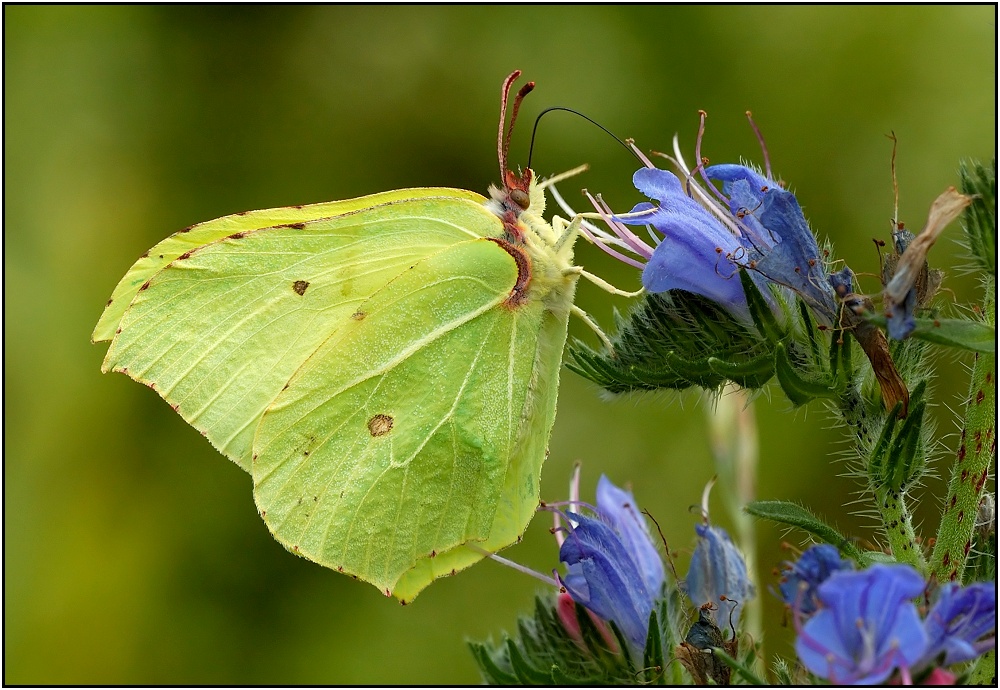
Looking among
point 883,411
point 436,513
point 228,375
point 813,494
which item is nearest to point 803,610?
point 883,411

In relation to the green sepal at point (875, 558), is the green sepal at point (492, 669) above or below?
below

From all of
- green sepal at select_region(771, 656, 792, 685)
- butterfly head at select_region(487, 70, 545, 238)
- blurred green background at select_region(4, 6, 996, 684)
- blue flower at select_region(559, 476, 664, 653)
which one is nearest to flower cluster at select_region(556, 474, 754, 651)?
blue flower at select_region(559, 476, 664, 653)

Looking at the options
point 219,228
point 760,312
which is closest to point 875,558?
point 760,312

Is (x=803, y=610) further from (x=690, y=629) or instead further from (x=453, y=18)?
(x=453, y=18)

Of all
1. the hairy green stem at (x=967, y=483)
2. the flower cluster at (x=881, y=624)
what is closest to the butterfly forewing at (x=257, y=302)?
the hairy green stem at (x=967, y=483)

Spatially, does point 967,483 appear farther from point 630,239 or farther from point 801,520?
point 630,239

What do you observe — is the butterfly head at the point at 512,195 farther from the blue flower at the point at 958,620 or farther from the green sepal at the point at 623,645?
the blue flower at the point at 958,620
